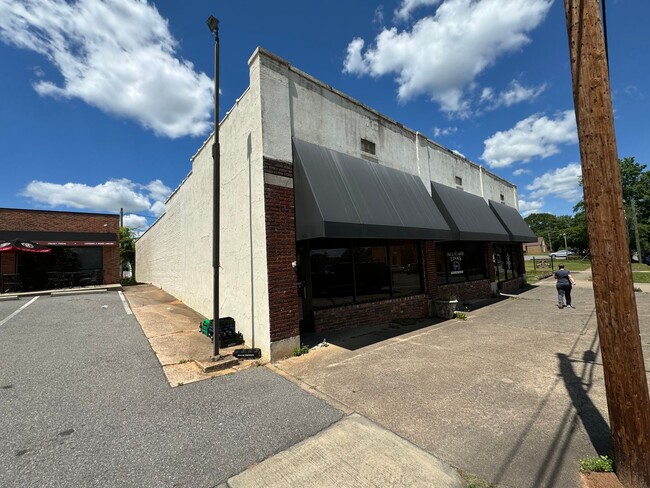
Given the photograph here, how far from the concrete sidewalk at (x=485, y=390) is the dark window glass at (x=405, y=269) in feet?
6.53

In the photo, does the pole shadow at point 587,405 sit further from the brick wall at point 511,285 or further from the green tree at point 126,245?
the green tree at point 126,245

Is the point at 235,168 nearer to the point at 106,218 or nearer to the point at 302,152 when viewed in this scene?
the point at 302,152

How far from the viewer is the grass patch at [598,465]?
3.03m

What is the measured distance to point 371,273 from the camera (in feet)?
32.6

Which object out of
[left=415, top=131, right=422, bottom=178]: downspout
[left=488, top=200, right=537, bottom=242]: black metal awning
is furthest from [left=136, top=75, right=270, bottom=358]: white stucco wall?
[left=488, top=200, right=537, bottom=242]: black metal awning

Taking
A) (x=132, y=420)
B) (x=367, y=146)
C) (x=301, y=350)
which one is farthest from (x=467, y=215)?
(x=132, y=420)

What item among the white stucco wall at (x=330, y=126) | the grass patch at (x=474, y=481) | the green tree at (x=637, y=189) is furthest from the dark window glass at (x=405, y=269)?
the green tree at (x=637, y=189)

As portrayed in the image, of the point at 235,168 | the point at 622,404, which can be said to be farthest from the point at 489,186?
the point at 622,404

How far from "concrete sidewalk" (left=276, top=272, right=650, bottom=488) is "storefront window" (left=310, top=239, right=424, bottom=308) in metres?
1.16

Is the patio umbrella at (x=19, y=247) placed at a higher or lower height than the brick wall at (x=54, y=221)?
lower

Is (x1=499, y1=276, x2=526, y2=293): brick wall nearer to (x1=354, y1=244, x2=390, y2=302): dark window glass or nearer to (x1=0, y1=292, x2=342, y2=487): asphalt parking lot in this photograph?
(x1=354, y1=244, x2=390, y2=302): dark window glass

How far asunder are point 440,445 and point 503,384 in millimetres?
2183

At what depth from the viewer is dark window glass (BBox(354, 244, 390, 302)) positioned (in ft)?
31.5

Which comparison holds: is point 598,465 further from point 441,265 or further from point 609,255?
point 441,265
